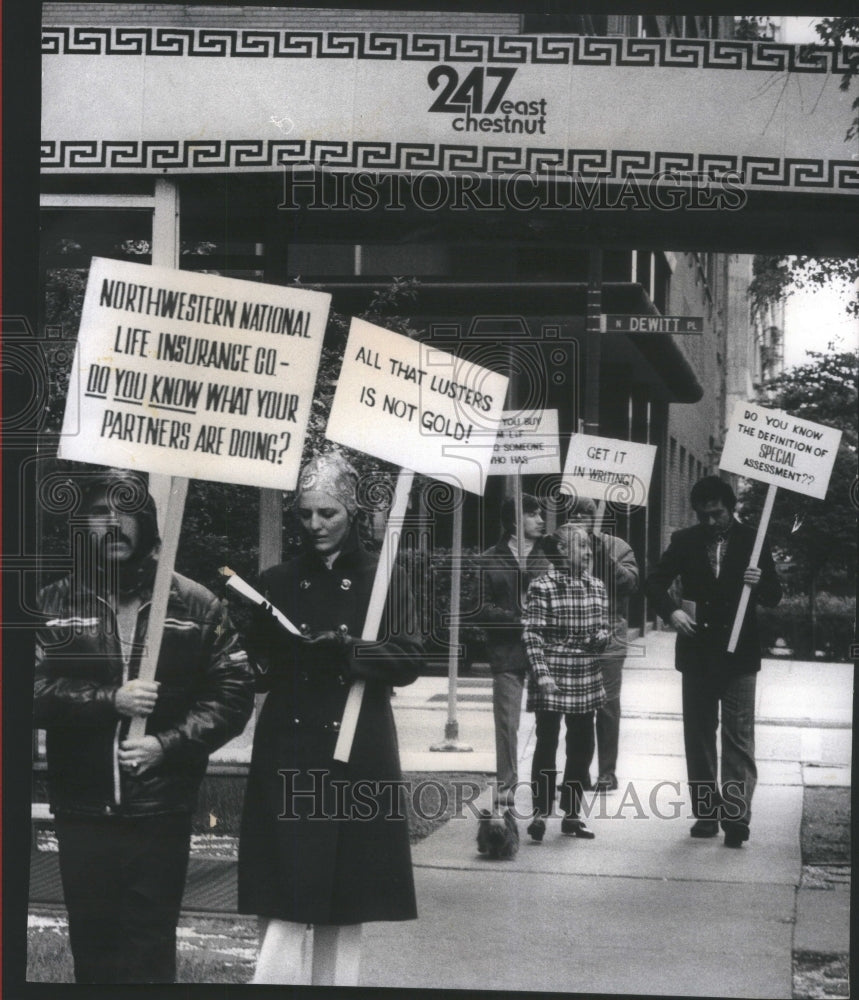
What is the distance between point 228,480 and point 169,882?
1.42m

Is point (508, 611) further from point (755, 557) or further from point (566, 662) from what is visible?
point (755, 557)

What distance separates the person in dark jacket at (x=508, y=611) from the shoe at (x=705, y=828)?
0.69m

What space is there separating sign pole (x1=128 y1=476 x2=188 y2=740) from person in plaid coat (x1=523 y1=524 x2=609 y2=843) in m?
1.37

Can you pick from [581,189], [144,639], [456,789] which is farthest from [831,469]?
[144,639]

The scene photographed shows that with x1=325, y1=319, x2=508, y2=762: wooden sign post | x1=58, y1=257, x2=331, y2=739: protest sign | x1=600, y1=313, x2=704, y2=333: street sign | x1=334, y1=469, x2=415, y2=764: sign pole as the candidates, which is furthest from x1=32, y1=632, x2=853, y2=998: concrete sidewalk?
x1=600, y1=313, x2=704, y2=333: street sign

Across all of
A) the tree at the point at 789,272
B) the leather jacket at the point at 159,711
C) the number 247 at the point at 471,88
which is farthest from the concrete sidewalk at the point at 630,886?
the number 247 at the point at 471,88

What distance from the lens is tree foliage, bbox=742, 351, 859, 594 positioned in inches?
213

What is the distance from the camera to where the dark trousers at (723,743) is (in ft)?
17.9

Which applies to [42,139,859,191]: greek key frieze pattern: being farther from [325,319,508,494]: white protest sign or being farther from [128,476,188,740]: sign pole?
[128,476,188,740]: sign pole

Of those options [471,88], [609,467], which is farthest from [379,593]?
[471,88]

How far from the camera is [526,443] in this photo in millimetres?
5387

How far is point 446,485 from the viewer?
5355 millimetres

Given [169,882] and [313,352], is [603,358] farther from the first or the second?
[169,882]

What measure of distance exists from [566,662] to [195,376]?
5.80 feet
